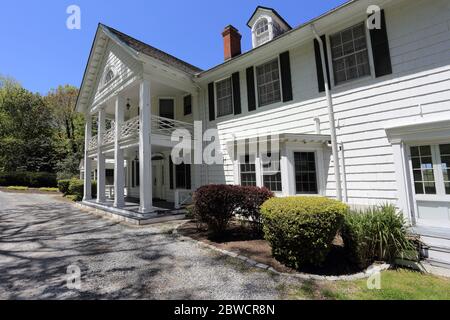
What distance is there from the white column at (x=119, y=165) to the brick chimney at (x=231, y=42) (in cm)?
567

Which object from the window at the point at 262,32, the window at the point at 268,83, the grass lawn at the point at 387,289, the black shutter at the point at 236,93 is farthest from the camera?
the window at the point at 262,32

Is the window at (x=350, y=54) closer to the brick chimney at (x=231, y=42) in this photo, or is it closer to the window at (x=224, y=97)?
the window at (x=224, y=97)

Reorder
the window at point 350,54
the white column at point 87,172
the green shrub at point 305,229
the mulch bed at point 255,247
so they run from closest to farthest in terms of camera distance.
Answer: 1. the green shrub at point 305,229
2. the mulch bed at point 255,247
3. the window at point 350,54
4. the white column at point 87,172

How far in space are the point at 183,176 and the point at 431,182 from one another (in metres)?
9.85

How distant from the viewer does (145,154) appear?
30.2 feet

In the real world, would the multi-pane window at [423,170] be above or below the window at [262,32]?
below

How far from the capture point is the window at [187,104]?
40.9ft

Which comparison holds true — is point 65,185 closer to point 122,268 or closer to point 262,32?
point 122,268

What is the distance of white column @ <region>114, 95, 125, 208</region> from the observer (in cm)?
1062

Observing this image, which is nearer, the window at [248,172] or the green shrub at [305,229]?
the green shrub at [305,229]

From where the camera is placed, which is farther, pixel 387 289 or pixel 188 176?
pixel 188 176

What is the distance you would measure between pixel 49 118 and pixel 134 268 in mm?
37504

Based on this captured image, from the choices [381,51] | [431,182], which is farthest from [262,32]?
[431,182]

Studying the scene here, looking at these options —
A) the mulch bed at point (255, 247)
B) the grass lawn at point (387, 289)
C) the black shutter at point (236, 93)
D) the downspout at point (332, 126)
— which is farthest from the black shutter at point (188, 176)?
the grass lawn at point (387, 289)
